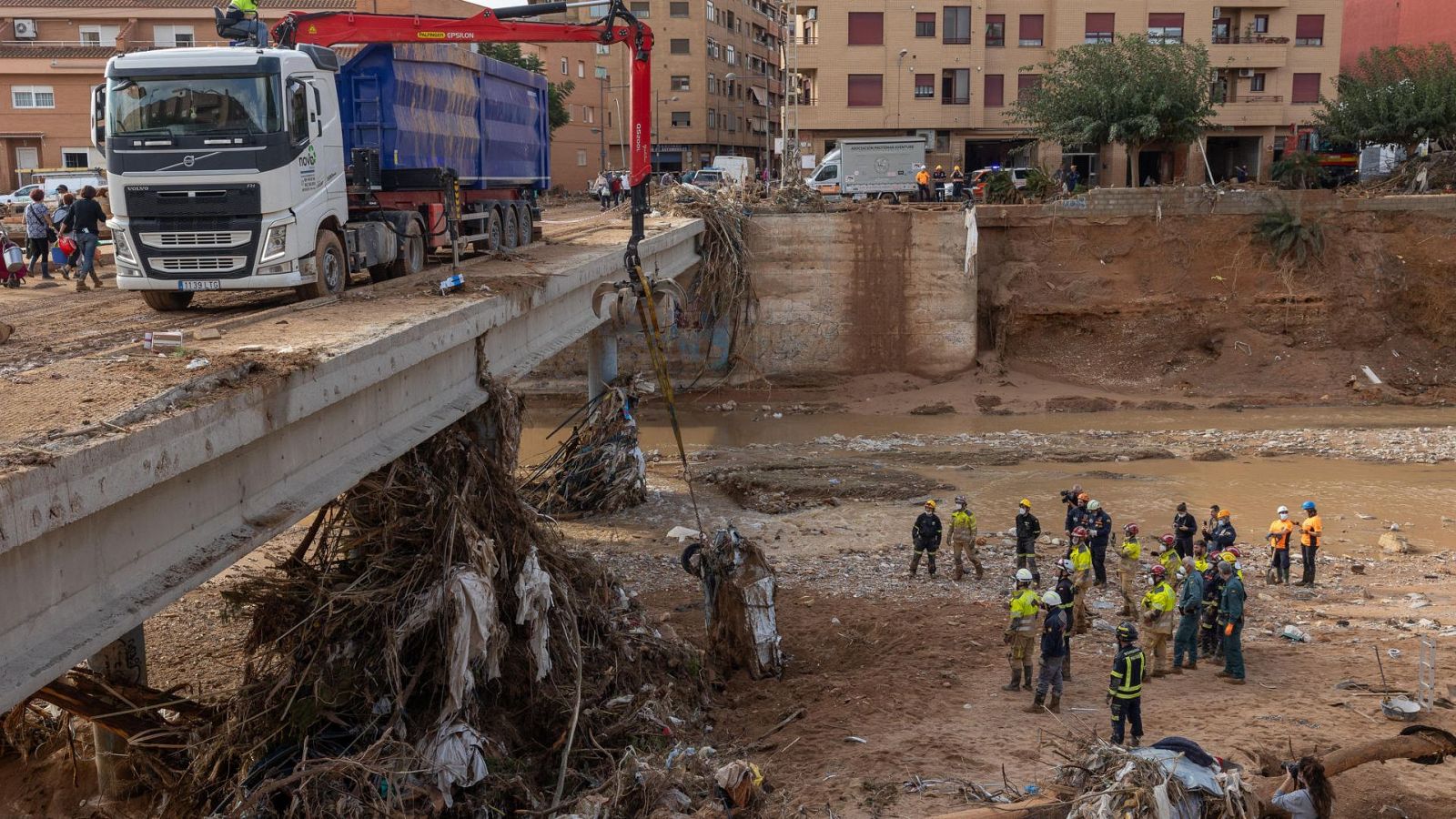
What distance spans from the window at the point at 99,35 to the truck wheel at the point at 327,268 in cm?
4310

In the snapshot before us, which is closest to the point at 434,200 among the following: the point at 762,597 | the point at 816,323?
the point at 762,597

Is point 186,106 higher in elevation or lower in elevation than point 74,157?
lower

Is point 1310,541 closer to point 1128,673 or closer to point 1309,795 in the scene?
point 1128,673

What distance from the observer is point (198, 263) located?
480 inches

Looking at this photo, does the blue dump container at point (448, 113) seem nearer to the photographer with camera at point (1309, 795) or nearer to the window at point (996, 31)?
the photographer with camera at point (1309, 795)

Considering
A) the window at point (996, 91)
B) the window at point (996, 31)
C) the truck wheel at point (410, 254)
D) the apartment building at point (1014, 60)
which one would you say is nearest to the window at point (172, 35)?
the apartment building at point (1014, 60)

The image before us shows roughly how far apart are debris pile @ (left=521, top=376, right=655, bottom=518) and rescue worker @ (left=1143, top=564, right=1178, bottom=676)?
9.19 meters

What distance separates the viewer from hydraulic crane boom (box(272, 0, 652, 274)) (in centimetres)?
1486

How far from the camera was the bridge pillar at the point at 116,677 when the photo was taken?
376 inches

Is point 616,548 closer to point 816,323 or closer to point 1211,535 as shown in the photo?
point 1211,535

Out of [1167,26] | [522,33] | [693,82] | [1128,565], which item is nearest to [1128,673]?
[1128,565]

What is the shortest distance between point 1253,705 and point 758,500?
→ 34.0 feet

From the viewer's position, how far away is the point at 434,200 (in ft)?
58.4

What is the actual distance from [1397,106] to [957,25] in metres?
15.4
